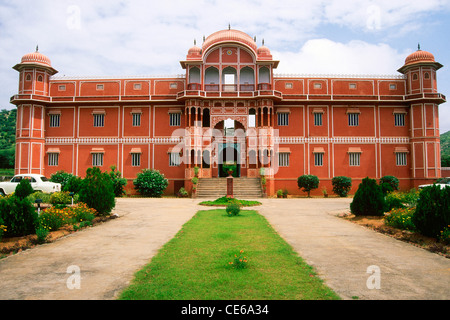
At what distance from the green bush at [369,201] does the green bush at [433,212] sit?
10.8 ft

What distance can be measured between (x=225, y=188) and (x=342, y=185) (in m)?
8.88

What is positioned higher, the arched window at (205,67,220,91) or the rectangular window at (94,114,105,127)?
the arched window at (205,67,220,91)

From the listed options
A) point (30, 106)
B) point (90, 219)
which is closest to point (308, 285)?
point (90, 219)

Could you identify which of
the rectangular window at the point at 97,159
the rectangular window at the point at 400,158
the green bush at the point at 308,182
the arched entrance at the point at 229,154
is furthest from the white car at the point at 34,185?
the rectangular window at the point at 400,158

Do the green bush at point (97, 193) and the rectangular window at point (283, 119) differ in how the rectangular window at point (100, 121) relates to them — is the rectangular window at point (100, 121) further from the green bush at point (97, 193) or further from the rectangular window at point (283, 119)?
the green bush at point (97, 193)

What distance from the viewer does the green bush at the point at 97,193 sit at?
38.2ft

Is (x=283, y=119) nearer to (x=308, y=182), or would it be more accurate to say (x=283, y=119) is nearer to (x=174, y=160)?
(x=308, y=182)

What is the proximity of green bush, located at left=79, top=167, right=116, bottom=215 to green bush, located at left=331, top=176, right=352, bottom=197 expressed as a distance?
1774 cm

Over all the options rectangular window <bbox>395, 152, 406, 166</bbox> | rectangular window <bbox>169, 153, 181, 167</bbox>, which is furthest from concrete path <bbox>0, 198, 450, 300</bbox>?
rectangular window <bbox>395, 152, 406, 166</bbox>

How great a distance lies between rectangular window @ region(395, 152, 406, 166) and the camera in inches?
1046

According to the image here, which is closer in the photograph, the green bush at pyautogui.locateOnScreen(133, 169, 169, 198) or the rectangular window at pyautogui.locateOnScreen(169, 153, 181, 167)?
the green bush at pyautogui.locateOnScreen(133, 169, 169, 198)

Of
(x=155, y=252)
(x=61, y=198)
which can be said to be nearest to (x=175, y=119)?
(x=61, y=198)

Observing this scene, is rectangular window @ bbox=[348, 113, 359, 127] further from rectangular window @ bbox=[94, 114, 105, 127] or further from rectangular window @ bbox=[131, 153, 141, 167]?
rectangular window @ bbox=[94, 114, 105, 127]

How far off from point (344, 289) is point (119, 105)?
2602 cm
